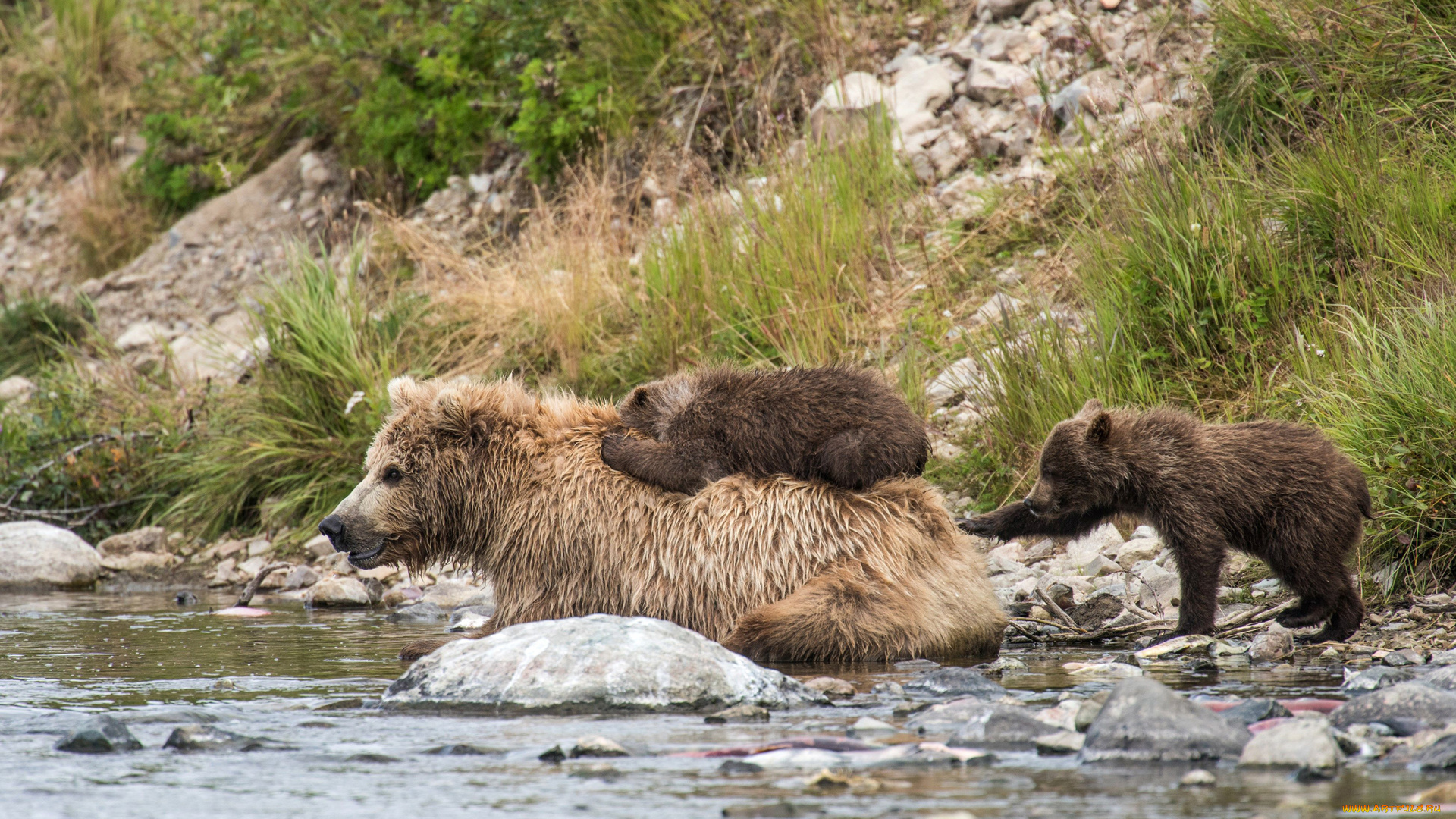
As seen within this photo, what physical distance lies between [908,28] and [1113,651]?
27.1ft

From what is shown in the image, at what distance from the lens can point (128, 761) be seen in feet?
12.3

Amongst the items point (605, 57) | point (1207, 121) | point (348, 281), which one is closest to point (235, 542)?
point (348, 281)

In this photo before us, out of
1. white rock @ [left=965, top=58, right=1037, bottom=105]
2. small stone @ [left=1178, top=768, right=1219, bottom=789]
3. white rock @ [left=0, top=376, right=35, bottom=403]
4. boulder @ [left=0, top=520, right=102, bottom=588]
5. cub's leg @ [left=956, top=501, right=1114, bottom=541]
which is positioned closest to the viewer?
small stone @ [left=1178, top=768, right=1219, bottom=789]

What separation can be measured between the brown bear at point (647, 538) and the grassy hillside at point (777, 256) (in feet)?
6.60

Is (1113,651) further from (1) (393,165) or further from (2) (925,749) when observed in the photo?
(1) (393,165)

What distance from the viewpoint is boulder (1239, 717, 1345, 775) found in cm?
337

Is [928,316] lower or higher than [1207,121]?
lower

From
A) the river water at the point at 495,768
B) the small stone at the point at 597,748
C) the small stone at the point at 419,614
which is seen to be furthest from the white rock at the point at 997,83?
the small stone at the point at 597,748

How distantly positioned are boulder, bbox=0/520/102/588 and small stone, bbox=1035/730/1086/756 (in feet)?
25.7

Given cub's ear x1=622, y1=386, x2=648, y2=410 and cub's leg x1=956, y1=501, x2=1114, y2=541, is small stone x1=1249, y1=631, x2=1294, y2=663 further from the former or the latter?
cub's ear x1=622, y1=386, x2=648, y2=410

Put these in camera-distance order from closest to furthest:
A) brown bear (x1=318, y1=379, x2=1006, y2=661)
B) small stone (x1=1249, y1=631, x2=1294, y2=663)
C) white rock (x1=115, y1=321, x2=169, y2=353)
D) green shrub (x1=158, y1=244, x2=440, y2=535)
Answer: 1. small stone (x1=1249, y1=631, x2=1294, y2=663)
2. brown bear (x1=318, y1=379, x2=1006, y2=661)
3. green shrub (x1=158, y1=244, x2=440, y2=535)
4. white rock (x1=115, y1=321, x2=169, y2=353)

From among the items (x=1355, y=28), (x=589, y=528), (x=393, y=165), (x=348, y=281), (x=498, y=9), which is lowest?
(x=589, y=528)

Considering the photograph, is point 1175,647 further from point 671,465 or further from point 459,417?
point 459,417

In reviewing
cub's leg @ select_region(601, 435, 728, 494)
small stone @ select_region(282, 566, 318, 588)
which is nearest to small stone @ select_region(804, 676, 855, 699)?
cub's leg @ select_region(601, 435, 728, 494)
